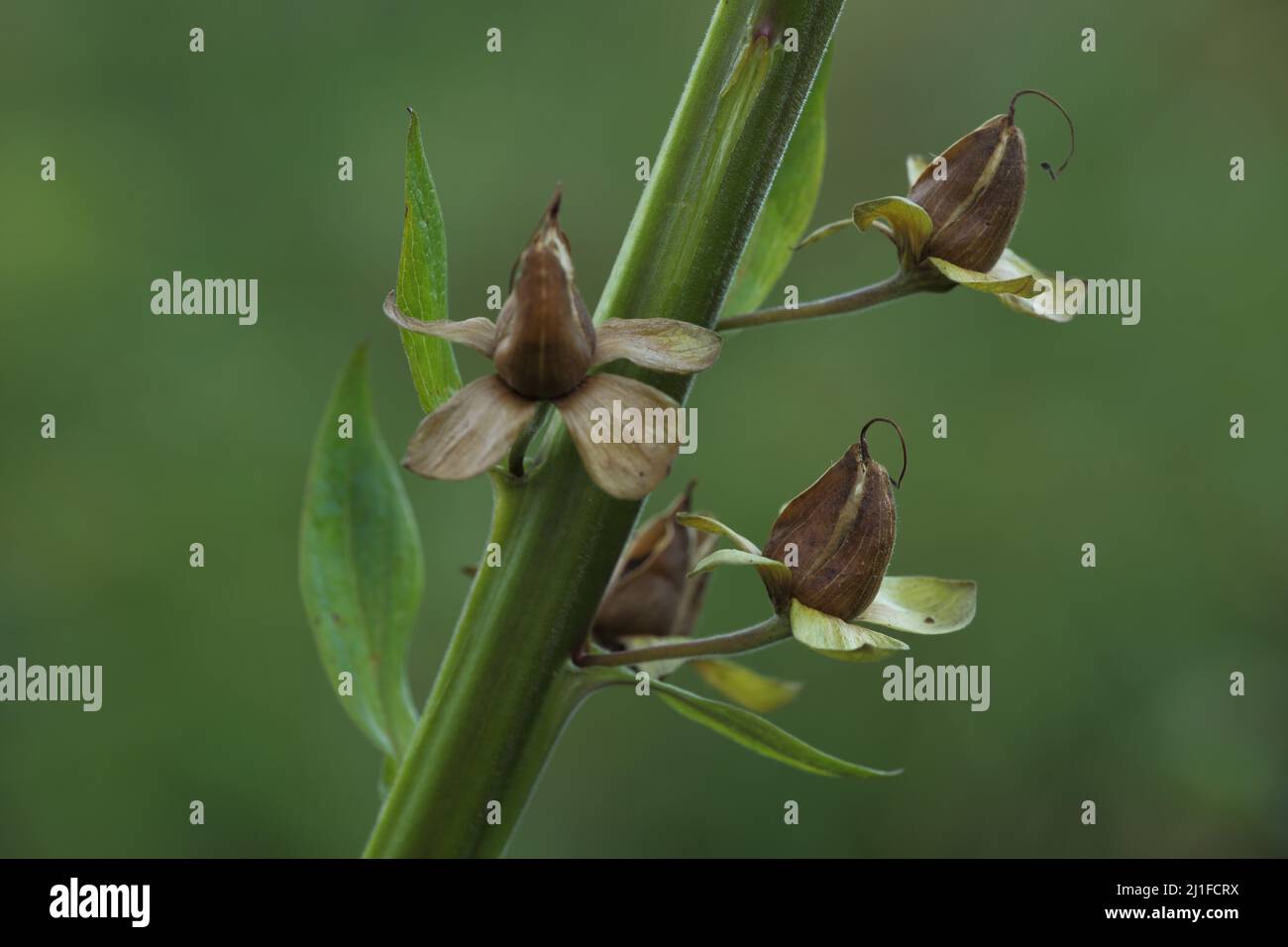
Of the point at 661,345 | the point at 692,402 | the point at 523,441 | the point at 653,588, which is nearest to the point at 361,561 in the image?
the point at 653,588

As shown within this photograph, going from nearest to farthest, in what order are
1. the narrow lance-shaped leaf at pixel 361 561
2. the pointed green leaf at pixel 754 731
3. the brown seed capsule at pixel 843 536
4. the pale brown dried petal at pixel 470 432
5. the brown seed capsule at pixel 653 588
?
the pale brown dried petal at pixel 470 432 < the brown seed capsule at pixel 843 536 < the pointed green leaf at pixel 754 731 < the brown seed capsule at pixel 653 588 < the narrow lance-shaped leaf at pixel 361 561

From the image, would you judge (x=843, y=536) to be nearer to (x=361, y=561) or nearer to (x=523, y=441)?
(x=523, y=441)

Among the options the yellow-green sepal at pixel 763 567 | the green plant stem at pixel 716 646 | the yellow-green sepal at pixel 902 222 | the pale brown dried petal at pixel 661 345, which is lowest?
the green plant stem at pixel 716 646

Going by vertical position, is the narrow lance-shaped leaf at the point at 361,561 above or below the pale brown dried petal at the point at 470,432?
below

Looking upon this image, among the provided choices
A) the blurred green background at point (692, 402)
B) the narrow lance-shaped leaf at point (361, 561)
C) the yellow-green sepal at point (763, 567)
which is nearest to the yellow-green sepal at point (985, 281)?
the yellow-green sepal at point (763, 567)

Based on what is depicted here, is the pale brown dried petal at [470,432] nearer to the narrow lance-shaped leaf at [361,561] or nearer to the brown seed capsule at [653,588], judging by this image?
the brown seed capsule at [653,588]

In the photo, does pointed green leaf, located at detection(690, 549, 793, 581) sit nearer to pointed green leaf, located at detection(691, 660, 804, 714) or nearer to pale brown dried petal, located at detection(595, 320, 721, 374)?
pale brown dried petal, located at detection(595, 320, 721, 374)
